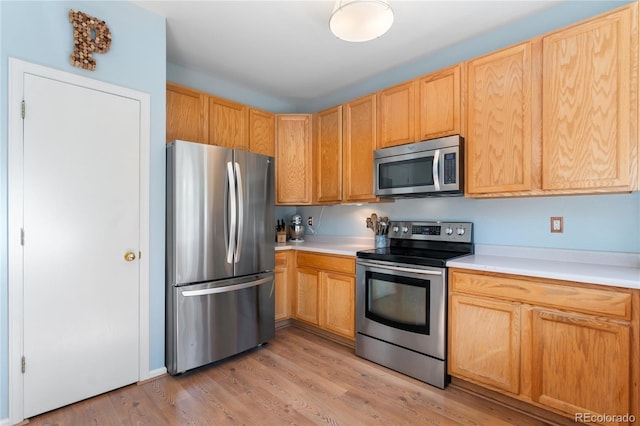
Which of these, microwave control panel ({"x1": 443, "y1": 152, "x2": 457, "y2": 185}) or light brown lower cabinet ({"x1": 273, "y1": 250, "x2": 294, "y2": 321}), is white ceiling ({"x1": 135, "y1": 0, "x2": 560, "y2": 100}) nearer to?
microwave control panel ({"x1": 443, "y1": 152, "x2": 457, "y2": 185})

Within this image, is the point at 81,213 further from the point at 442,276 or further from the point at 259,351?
the point at 442,276

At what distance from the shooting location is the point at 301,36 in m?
2.50

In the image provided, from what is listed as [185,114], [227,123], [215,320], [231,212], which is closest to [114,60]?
[185,114]

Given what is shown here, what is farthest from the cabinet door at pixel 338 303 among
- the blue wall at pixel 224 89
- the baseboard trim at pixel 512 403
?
the blue wall at pixel 224 89

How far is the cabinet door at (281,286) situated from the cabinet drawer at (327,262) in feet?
0.56

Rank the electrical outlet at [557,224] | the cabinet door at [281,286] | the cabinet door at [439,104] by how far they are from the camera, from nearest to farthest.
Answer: the electrical outlet at [557,224]
the cabinet door at [439,104]
the cabinet door at [281,286]

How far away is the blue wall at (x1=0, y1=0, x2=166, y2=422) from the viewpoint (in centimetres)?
167

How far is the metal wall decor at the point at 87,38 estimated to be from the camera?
187cm

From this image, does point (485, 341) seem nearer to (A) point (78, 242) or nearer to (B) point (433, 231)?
(B) point (433, 231)

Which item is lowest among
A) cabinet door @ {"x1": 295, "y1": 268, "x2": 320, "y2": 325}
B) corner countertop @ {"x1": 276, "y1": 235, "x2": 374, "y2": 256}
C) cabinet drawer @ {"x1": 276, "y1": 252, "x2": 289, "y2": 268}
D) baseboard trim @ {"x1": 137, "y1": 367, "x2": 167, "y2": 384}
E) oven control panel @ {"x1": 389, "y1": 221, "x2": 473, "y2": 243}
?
baseboard trim @ {"x1": 137, "y1": 367, "x2": 167, "y2": 384}

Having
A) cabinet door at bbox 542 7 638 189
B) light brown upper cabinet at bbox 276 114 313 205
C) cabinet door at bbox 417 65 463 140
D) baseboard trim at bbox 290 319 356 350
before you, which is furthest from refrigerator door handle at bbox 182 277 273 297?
cabinet door at bbox 542 7 638 189

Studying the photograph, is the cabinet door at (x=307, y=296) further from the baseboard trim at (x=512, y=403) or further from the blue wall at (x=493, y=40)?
the blue wall at (x=493, y=40)

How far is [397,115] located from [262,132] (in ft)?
4.98

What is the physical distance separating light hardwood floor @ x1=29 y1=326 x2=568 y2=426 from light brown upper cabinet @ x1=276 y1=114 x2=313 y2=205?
176 cm
